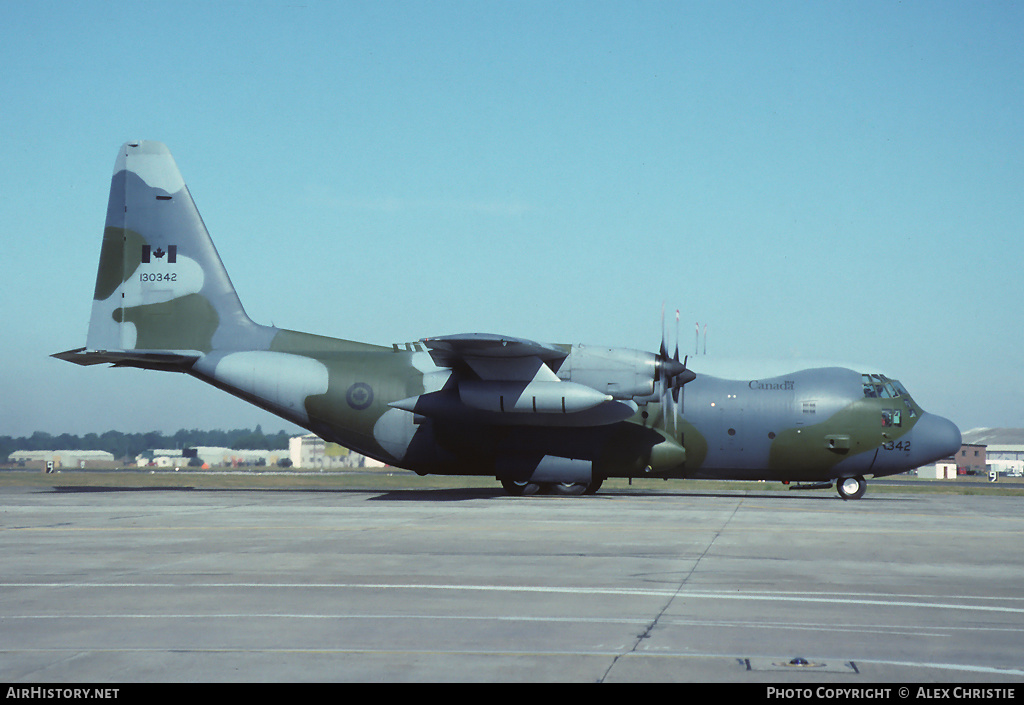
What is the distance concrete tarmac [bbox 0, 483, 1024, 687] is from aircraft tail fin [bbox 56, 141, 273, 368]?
38.1 ft

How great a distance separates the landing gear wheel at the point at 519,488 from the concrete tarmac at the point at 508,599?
9.11 meters

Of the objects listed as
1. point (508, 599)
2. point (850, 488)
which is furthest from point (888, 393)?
point (508, 599)

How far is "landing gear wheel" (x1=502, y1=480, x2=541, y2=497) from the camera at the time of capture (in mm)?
31641

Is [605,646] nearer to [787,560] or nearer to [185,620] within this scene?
[185,620]

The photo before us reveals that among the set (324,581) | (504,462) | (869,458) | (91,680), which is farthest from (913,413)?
(91,680)

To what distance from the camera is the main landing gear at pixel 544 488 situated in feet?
104

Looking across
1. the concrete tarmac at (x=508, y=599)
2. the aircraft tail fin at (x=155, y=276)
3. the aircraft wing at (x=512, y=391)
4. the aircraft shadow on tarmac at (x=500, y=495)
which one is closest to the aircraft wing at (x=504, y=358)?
the aircraft wing at (x=512, y=391)

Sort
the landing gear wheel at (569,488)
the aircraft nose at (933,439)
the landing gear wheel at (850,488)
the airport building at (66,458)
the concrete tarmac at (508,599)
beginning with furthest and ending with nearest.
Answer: the airport building at (66,458)
the landing gear wheel at (569,488)
the landing gear wheel at (850,488)
the aircraft nose at (933,439)
the concrete tarmac at (508,599)

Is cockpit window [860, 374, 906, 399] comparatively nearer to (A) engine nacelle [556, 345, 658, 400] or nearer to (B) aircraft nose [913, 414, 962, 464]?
(B) aircraft nose [913, 414, 962, 464]

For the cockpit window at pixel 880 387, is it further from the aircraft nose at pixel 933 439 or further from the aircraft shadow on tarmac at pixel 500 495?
the aircraft shadow on tarmac at pixel 500 495

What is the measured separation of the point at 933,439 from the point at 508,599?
79.2 ft

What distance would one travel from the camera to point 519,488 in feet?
105

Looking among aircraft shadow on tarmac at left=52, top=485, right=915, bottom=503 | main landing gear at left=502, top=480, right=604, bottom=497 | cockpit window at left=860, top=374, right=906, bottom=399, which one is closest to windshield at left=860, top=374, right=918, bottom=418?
cockpit window at left=860, top=374, right=906, bottom=399

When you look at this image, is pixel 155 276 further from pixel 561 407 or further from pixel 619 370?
pixel 619 370
